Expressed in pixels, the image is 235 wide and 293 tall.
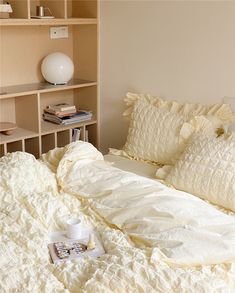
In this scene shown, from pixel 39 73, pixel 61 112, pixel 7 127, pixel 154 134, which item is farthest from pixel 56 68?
pixel 154 134

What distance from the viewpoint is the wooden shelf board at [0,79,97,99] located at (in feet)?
9.89

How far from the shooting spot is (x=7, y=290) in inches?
59.5

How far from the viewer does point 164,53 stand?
305cm

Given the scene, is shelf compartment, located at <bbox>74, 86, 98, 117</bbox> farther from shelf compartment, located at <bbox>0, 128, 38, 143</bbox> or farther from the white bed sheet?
the white bed sheet

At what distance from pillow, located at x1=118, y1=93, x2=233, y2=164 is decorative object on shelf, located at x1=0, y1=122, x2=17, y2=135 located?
71 centimetres

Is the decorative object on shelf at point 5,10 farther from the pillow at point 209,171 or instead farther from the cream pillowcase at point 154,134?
the pillow at point 209,171

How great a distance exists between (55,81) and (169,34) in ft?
2.95

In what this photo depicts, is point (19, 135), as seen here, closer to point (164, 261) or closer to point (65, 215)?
point (65, 215)

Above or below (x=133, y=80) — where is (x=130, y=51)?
above

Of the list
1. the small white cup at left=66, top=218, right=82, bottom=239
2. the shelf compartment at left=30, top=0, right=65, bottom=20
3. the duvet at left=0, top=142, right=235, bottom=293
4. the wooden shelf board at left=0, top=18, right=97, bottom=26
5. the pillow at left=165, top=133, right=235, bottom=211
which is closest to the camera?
the duvet at left=0, top=142, right=235, bottom=293

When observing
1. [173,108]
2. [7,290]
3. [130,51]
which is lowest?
[7,290]

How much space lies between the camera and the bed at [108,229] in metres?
1.54

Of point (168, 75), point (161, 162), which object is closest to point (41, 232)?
point (161, 162)

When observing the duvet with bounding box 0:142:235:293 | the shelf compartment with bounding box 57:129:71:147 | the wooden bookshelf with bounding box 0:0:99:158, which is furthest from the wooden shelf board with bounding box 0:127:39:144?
the duvet with bounding box 0:142:235:293
